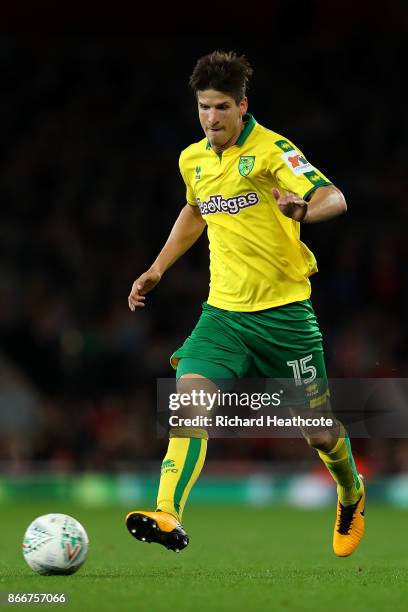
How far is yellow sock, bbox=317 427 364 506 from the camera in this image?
667 centimetres

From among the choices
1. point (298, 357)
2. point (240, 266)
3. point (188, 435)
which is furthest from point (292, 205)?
point (188, 435)

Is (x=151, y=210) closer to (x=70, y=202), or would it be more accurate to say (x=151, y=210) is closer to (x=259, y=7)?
(x=70, y=202)

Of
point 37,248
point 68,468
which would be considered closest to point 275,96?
point 37,248

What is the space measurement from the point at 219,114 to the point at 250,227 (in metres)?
0.58

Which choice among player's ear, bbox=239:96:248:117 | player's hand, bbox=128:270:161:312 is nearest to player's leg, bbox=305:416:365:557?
player's hand, bbox=128:270:161:312

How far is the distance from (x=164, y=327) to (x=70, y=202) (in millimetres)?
3035

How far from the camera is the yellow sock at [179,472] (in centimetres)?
591

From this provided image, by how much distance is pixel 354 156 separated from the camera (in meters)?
18.2

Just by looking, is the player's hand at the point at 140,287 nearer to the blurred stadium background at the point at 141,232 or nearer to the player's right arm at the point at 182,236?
the player's right arm at the point at 182,236

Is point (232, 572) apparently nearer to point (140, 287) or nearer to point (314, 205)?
point (140, 287)

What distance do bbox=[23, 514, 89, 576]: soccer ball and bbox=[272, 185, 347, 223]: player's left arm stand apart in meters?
1.72

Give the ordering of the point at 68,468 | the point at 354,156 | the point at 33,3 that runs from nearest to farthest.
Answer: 1. the point at 68,468
2. the point at 354,156
3. the point at 33,3

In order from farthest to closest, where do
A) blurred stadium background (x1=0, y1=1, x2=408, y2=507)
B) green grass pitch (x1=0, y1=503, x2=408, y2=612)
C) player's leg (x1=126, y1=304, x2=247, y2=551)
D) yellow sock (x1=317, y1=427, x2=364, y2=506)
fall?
blurred stadium background (x1=0, y1=1, x2=408, y2=507)
yellow sock (x1=317, y1=427, x2=364, y2=506)
player's leg (x1=126, y1=304, x2=247, y2=551)
green grass pitch (x1=0, y1=503, x2=408, y2=612)

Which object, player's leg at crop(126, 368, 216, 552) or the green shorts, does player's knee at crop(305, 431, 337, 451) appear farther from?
player's leg at crop(126, 368, 216, 552)
